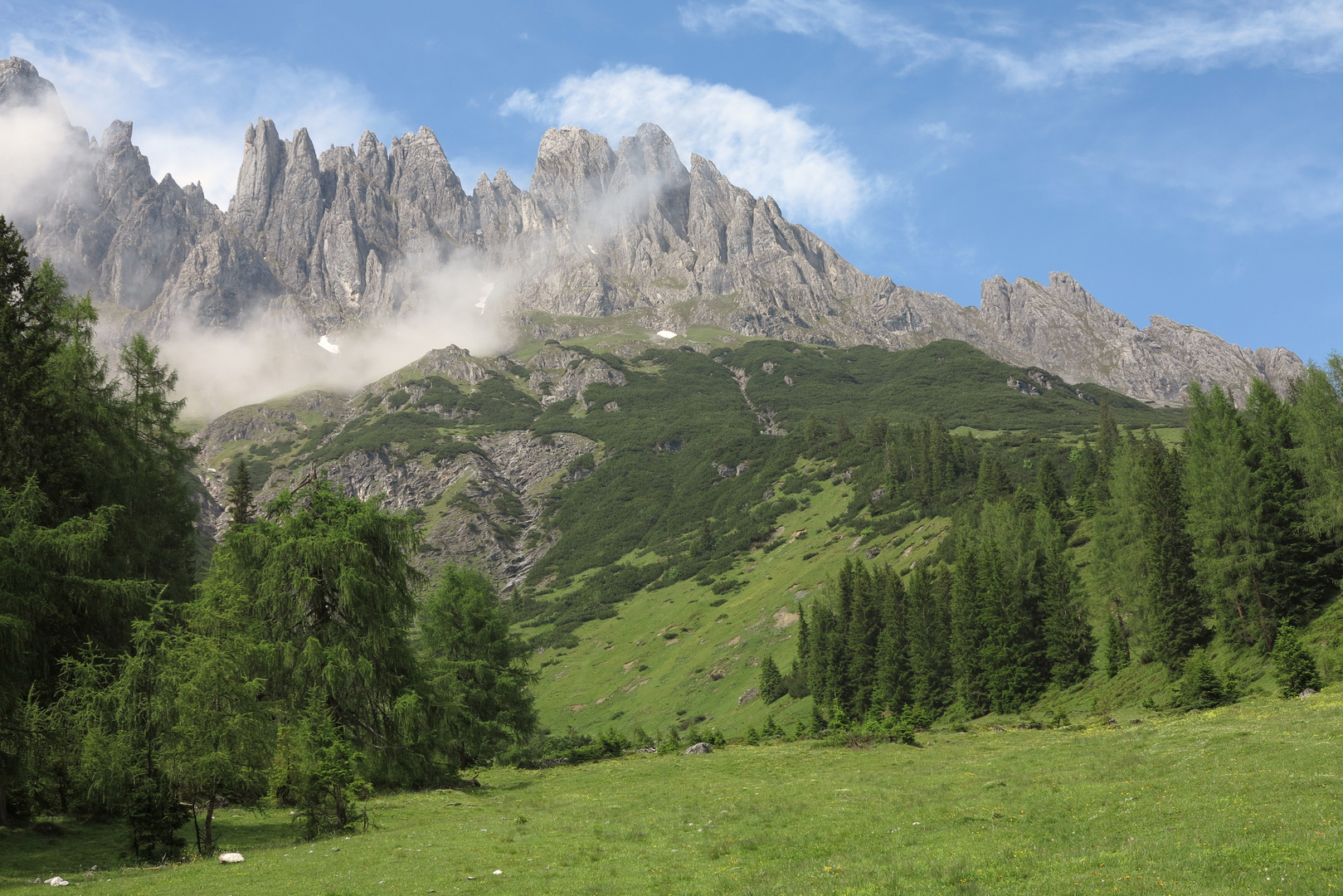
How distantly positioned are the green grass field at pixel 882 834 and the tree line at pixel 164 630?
2.32m

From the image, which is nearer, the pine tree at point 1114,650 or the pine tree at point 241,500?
the pine tree at point 1114,650

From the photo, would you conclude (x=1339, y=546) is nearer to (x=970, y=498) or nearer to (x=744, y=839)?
(x=744, y=839)

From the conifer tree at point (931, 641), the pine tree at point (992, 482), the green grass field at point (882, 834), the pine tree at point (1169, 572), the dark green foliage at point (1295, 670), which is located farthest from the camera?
the pine tree at point (992, 482)

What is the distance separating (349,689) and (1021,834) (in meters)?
30.9

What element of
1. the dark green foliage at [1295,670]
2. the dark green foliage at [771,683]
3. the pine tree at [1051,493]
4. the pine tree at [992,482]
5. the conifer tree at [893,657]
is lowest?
the dark green foliage at [771,683]

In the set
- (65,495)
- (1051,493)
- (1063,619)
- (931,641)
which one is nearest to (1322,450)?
(1063,619)

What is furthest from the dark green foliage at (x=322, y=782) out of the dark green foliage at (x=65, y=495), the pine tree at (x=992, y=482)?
the pine tree at (x=992, y=482)

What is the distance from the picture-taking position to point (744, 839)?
2567 centimetres

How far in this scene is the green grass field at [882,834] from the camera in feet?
61.1

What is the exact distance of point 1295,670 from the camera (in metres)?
44.7

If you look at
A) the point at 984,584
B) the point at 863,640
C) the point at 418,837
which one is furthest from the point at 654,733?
the point at 418,837

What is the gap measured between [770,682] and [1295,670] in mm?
96920

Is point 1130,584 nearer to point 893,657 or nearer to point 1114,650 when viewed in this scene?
point 1114,650

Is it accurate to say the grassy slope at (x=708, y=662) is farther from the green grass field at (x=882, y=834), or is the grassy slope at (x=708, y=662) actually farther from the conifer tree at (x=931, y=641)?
the green grass field at (x=882, y=834)
